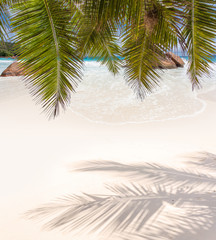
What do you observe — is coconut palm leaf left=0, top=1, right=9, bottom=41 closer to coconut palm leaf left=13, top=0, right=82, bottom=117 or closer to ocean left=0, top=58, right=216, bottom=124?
coconut palm leaf left=13, top=0, right=82, bottom=117

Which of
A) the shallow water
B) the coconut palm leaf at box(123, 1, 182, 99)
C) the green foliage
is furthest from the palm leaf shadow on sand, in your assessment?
the shallow water

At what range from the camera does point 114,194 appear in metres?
3.51

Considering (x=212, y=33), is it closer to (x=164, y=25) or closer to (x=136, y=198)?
(x=164, y=25)

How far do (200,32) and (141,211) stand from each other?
7.04ft

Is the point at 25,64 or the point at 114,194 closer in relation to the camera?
the point at 25,64

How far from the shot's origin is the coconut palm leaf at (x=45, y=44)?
189cm

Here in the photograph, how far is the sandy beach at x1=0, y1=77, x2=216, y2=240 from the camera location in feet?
9.33

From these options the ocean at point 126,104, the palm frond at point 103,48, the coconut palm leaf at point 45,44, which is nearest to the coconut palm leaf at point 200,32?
the palm frond at point 103,48

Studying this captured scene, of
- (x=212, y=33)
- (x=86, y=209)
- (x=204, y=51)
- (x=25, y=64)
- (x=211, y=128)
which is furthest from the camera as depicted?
(x=211, y=128)

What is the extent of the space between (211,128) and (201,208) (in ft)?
15.7

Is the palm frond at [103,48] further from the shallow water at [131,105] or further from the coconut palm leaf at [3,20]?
the shallow water at [131,105]

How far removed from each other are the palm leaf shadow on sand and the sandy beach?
0.01 meters

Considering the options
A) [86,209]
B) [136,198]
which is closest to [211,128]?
[136,198]

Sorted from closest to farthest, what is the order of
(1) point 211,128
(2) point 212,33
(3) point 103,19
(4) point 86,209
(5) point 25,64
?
1. (3) point 103,19
2. (5) point 25,64
3. (2) point 212,33
4. (4) point 86,209
5. (1) point 211,128
